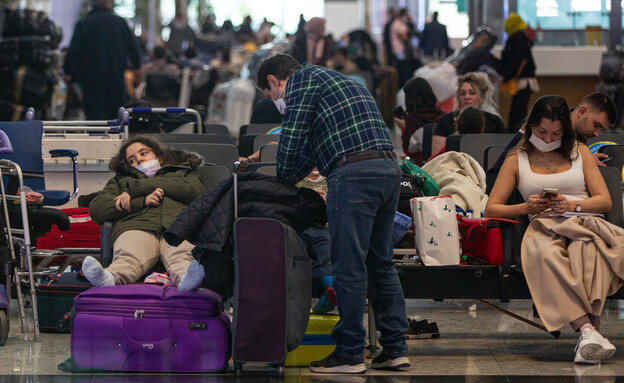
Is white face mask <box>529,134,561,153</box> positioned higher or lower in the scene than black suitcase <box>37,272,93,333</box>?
higher

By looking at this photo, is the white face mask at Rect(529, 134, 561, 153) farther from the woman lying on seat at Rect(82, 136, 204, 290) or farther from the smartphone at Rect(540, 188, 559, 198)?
the woman lying on seat at Rect(82, 136, 204, 290)

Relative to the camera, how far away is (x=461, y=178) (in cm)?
621

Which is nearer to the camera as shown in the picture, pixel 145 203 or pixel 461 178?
pixel 145 203

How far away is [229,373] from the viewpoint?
499 centimetres

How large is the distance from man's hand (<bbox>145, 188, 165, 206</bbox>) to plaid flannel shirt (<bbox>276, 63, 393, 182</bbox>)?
1340 mm

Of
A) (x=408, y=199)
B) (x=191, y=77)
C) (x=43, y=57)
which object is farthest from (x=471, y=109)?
(x=191, y=77)

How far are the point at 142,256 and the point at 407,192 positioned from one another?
1432mm

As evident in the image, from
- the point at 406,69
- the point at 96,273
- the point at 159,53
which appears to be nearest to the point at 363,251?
the point at 96,273

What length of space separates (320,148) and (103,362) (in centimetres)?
138

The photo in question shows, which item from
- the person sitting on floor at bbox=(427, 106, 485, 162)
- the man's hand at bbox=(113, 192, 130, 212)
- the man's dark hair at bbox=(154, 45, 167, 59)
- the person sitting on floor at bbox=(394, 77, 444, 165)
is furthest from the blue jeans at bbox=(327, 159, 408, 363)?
the man's dark hair at bbox=(154, 45, 167, 59)

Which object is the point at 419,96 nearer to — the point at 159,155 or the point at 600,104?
the point at 600,104

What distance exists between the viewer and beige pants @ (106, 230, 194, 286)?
5656 millimetres

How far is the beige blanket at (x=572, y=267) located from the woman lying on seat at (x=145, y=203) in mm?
1768

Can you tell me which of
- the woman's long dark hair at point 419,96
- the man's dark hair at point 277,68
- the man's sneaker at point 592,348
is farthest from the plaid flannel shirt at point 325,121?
the woman's long dark hair at point 419,96
